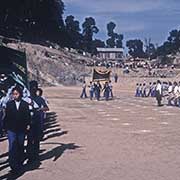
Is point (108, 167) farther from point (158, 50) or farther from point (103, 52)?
point (103, 52)

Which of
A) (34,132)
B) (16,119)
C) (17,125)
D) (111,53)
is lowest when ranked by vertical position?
(34,132)

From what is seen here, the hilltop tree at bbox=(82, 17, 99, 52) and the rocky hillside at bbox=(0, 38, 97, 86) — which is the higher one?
the hilltop tree at bbox=(82, 17, 99, 52)

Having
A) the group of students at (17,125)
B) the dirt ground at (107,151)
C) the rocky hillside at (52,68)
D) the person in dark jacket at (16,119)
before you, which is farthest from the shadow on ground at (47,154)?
the rocky hillside at (52,68)

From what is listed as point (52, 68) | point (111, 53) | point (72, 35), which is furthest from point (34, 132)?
point (111, 53)

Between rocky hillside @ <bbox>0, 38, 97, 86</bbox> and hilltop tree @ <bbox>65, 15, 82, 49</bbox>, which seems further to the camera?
rocky hillside @ <bbox>0, 38, 97, 86</bbox>

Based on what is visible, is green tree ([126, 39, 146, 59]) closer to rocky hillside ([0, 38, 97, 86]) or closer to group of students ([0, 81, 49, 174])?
rocky hillside ([0, 38, 97, 86])

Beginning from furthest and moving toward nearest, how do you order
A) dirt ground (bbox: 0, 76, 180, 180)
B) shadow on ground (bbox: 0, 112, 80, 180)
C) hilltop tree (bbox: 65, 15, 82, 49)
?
hilltop tree (bbox: 65, 15, 82, 49) < shadow on ground (bbox: 0, 112, 80, 180) < dirt ground (bbox: 0, 76, 180, 180)

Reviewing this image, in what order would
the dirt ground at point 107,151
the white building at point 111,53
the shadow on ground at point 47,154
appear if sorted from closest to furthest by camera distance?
1. the dirt ground at point 107,151
2. the shadow on ground at point 47,154
3. the white building at point 111,53

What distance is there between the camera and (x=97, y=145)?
16562 mm

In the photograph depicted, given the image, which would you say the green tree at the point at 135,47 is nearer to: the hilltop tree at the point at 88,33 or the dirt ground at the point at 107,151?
the hilltop tree at the point at 88,33

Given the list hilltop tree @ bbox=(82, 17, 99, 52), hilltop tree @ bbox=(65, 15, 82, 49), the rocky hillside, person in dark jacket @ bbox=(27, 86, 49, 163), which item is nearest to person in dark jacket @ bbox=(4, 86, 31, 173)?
person in dark jacket @ bbox=(27, 86, 49, 163)

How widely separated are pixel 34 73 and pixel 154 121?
69.4m

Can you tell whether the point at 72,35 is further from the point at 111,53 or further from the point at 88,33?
the point at 111,53

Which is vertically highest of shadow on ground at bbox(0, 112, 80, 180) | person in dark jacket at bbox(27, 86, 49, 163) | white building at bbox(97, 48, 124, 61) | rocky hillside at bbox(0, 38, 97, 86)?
white building at bbox(97, 48, 124, 61)
